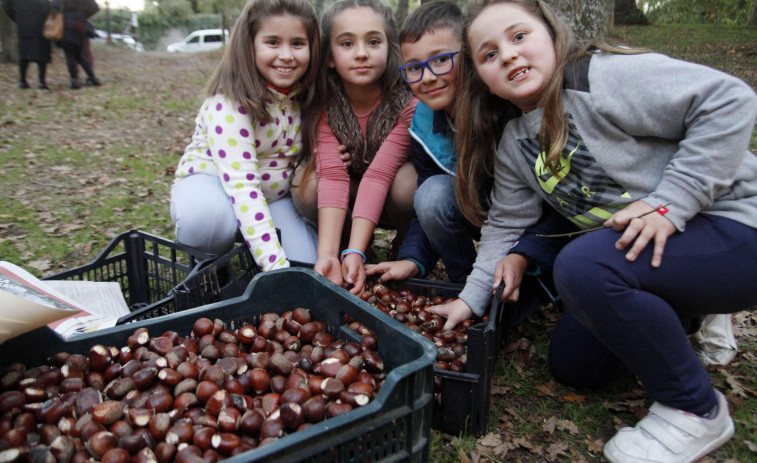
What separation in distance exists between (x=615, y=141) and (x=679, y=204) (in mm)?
327

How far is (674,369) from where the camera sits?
168 cm

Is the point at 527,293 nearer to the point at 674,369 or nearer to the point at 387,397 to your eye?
the point at 674,369

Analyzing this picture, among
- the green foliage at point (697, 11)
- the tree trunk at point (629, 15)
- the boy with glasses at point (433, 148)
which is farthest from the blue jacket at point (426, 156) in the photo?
the green foliage at point (697, 11)

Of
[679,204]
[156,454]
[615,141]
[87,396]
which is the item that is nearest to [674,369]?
[679,204]

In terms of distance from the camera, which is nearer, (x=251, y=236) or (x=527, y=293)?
(x=527, y=293)

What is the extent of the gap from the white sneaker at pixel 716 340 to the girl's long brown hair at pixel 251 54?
7.17 feet

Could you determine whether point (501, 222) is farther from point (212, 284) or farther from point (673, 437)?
point (212, 284)

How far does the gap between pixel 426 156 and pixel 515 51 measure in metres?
0.90

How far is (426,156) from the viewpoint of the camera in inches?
108

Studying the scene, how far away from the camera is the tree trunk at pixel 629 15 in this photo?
50.1 ft

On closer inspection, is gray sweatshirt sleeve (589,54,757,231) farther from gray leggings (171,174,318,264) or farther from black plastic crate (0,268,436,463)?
gray leggings (171,174,318,264)

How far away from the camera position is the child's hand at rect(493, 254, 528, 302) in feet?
7.01

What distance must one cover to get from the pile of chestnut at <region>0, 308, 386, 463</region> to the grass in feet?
1.68

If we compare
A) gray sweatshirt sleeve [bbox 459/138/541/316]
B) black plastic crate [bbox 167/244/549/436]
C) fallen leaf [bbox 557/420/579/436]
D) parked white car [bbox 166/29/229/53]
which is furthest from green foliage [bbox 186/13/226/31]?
fallen leaf [bbox 557/420/579/436]
